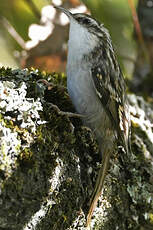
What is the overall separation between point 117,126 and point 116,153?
0.48 ft

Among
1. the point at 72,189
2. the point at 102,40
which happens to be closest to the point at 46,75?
the point at 102,40

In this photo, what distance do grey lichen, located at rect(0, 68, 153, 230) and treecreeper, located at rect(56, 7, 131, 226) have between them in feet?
0.22

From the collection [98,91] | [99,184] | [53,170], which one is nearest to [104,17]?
[98,91]

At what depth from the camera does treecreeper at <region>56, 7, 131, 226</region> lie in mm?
2164

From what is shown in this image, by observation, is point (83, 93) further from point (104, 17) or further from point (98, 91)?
point (104, 17)

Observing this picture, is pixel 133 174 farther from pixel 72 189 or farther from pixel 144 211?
pixel 72 189

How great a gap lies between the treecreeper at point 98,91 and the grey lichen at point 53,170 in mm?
66

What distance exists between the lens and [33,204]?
1.62 m

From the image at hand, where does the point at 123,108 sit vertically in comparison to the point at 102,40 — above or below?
below

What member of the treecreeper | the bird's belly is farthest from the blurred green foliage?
the bird's belly

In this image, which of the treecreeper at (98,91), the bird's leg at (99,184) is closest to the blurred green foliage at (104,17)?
the treecreeper at (98,91)

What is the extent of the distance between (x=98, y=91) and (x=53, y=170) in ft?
2.00

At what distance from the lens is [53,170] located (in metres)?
1.74

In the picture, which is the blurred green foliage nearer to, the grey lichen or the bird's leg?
the grey lichen
